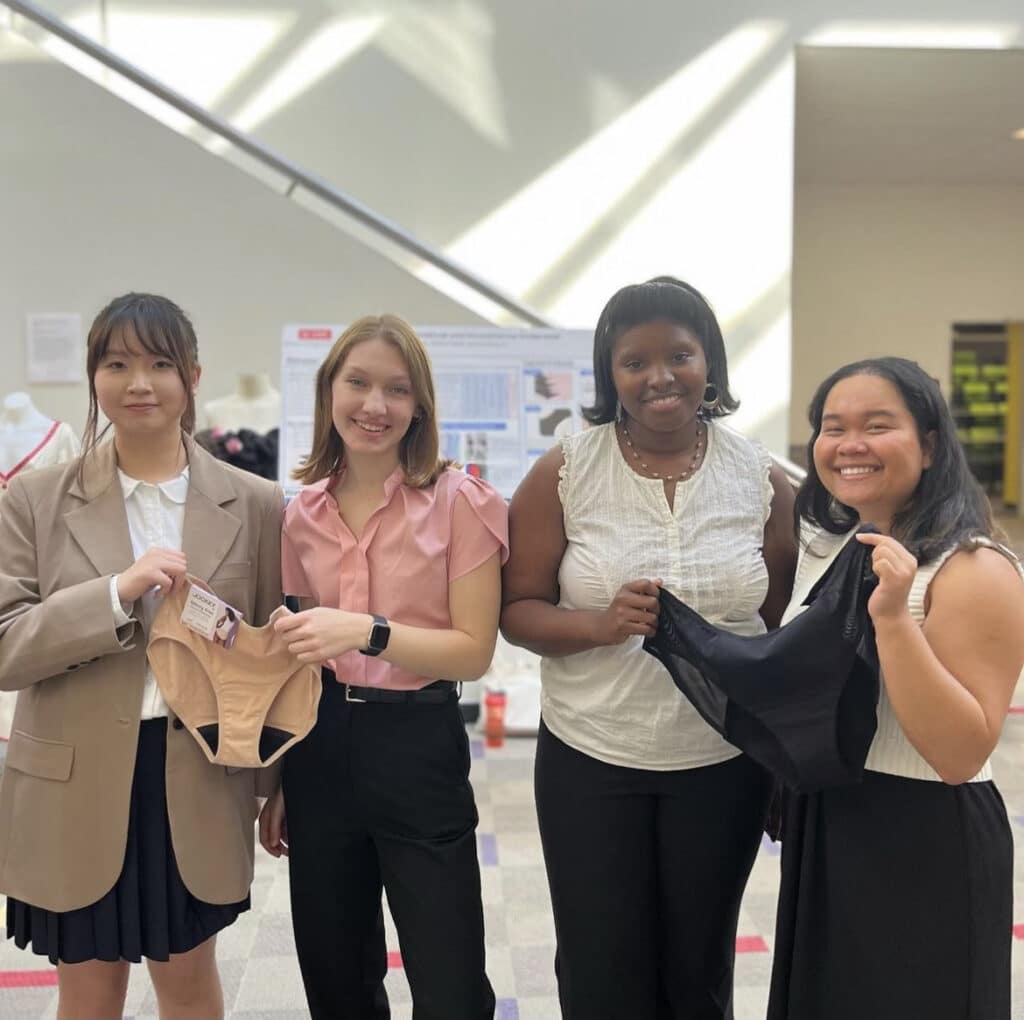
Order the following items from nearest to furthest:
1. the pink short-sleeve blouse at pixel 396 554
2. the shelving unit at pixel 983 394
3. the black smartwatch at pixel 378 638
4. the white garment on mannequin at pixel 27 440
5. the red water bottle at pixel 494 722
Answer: the black smartwatch at pixel 378 638
the pink short-sleeve blouse at pixel 396 554
the white garment on mannequin at pixel 27 440
the red water bottle at pixel 494 722
the shelving unit at pixel 983 394

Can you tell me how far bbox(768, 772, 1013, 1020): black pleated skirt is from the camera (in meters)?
1.39

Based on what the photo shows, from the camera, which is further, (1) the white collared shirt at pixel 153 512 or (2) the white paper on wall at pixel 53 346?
(2) the white paper on wall at pixel 53 346

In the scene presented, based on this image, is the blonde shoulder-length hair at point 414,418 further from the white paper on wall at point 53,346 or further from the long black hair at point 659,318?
the white paper on wall at point 53,346

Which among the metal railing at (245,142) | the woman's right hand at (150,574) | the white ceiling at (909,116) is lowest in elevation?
the woman's right hand at (150,574)

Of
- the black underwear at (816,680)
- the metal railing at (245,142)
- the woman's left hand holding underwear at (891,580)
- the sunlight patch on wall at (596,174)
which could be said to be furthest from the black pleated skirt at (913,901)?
the sunlight patch on wall at (596,174)

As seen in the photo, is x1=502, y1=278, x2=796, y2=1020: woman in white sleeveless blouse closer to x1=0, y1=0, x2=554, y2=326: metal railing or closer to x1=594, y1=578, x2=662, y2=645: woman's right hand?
x1=594, y1=578, x2=662, y2=645: woman's right hand

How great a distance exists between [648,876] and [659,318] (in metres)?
1.01

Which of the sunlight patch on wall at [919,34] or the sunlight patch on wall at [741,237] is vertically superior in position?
the sunlight patch on wall at [919,34]

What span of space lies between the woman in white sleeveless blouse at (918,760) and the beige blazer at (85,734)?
40.8 inches

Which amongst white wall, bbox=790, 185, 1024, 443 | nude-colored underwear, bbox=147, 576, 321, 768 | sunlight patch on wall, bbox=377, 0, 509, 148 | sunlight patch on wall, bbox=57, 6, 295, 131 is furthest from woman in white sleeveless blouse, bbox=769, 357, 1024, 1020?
white wall, bbox=790, 185, 1024, 443

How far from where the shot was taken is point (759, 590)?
5.43 feet

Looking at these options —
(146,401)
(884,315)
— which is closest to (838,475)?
(146,401)

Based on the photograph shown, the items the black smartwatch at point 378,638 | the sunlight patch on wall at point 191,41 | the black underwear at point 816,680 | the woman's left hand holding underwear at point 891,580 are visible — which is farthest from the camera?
the sunlight patch on wall at point 191,41

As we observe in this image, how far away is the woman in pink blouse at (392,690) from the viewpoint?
1581 millimetres
